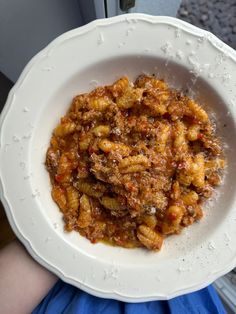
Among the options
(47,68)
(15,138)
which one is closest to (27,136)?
(15,138)

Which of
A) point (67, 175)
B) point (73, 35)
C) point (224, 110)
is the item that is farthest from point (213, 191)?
point (73, 35)

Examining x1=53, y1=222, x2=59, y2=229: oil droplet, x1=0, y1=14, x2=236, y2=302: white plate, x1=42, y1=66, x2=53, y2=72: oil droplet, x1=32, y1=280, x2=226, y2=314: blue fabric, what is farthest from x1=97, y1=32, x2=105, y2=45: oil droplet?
x1=32, y1=280, x2=226, y2=314: blue fabric

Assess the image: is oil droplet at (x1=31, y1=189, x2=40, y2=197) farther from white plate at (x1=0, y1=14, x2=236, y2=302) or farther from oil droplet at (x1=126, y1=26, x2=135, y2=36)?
oil droplet at (x1=126, y1=26, x2=135, y2=36)

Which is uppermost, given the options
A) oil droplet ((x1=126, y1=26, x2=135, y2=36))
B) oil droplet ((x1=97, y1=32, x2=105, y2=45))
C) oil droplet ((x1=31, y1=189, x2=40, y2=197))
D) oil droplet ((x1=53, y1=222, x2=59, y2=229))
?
oil droplet ((x1=126, y1=26, x2=135, y2=36))

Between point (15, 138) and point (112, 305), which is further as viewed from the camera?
point (112, 305)

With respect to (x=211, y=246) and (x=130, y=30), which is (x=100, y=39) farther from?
(x=211, y=246)

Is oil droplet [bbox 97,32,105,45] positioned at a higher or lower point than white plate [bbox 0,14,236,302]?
higher
